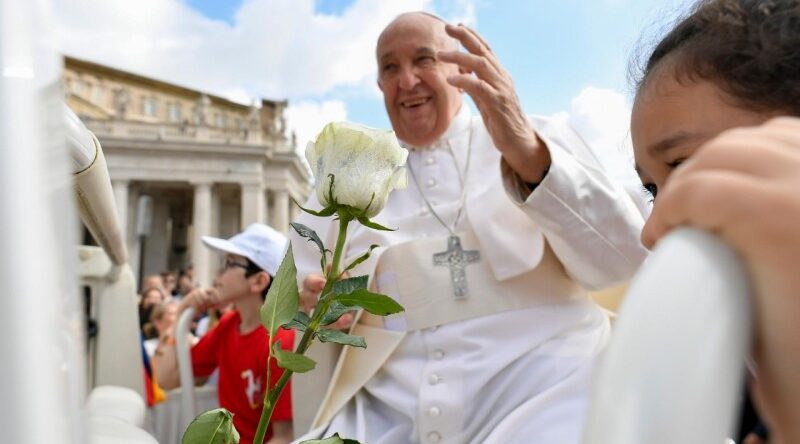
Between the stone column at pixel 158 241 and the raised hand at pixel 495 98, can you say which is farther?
the stone column at pixel 158 241

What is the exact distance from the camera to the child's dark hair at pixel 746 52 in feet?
1.82

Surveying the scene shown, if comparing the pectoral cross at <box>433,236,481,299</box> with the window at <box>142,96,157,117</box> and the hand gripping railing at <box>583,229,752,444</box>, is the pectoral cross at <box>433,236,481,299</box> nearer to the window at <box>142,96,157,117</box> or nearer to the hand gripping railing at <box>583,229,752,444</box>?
the hand gripping railing at <box>583,229,752,444</box>

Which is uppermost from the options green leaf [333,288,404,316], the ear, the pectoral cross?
green leaf [333,288,404,316]

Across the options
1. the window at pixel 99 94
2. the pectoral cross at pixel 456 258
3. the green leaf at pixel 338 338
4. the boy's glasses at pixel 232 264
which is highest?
the window at pixel 99 94

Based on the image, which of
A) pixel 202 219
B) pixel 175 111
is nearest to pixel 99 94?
pixel 175 111

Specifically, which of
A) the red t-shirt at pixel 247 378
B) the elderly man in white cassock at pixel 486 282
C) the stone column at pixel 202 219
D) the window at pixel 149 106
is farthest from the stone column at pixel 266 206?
the elderly man in white cassock at pixel 486 282

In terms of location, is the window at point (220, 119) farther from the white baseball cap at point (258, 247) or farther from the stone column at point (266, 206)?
the white baseball cap at point (258, 247)

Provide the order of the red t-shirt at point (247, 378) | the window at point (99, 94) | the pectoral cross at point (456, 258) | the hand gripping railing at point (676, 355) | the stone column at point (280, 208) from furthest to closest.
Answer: the window at point (99, 94), the stone column at point (280, 208), the red t-shirt at point (247, 378), the pectoral cross at point (456, 258), the hand gripping railing at point (676, 355)

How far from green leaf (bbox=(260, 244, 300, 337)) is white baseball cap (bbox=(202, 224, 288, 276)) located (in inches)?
67.3

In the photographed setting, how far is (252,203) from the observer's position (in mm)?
22359

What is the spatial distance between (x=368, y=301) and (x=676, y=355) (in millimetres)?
272

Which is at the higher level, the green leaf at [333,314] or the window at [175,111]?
the window at [175,111]

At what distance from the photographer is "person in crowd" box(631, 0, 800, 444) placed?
0.68ft

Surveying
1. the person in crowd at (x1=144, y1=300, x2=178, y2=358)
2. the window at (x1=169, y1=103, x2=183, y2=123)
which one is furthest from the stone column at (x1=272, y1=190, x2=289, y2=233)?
the person in crowd at (x1=144, y1=300, x2=178, y2=358)
